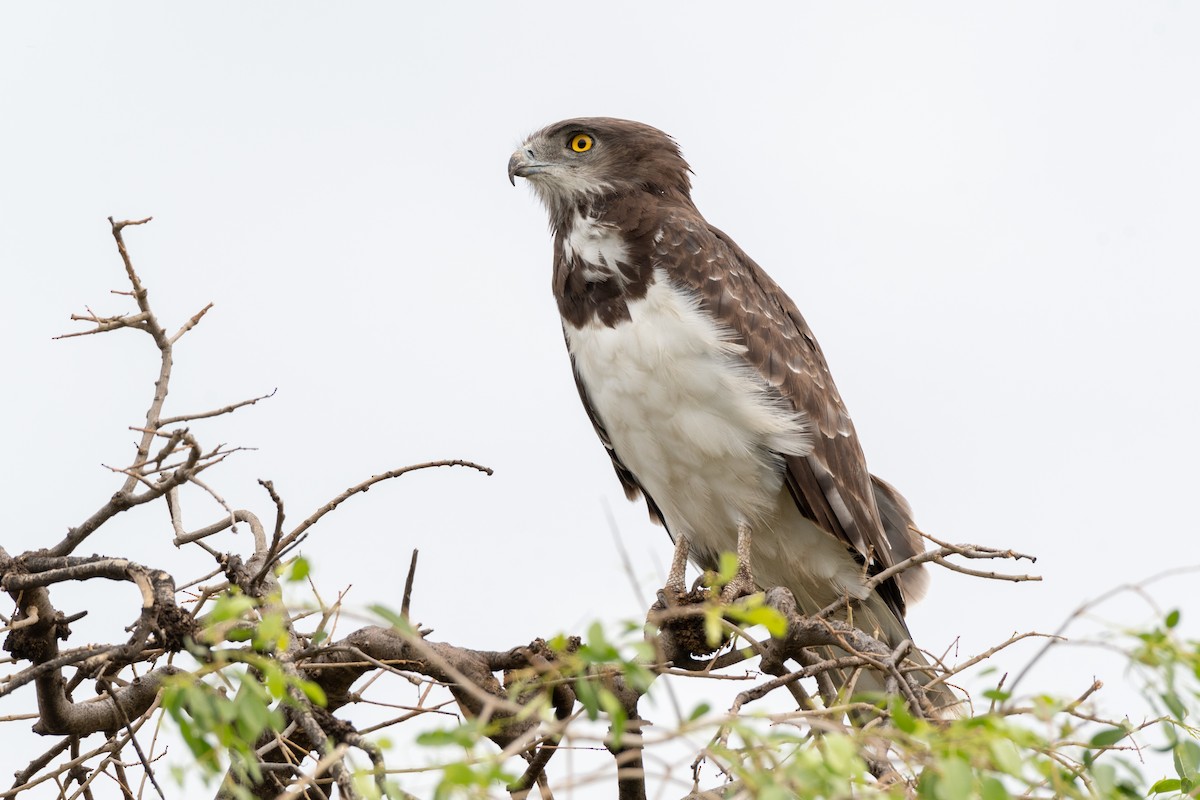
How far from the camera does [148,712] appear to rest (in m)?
4.16

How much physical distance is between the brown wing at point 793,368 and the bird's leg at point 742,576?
0.29 metres

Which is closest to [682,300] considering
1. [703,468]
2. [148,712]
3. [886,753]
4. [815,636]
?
[703,468]

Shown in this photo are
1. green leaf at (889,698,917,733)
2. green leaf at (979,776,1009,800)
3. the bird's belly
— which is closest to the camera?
green leaf at (979,776,1009,800)

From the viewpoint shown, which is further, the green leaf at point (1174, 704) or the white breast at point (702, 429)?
the white breast at point (702, 429)

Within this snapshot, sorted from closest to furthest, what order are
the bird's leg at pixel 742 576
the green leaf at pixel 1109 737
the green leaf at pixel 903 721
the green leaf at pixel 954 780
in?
the green leaf at pixel 954 780 → the green leaf at pixel 903 721 → the green leaf at pixel 1109 737 → the bird's leg at pixel 742 576

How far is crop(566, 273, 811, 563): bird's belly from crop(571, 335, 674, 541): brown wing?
0.10 metres

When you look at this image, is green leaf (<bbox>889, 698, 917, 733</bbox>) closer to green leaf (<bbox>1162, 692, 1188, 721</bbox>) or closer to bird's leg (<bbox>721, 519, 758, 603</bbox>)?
green leaf (<bbox>1162, 692, 1188, 721</bbox>)

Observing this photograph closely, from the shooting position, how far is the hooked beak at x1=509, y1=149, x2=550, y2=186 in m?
6.91

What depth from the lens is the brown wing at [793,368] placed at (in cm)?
618

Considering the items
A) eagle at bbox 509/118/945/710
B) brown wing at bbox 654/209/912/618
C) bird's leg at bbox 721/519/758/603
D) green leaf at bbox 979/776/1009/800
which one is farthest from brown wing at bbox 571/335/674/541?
green leaf at bbox 979/776/1009/800

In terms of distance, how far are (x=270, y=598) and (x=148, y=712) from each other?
180 centimetres

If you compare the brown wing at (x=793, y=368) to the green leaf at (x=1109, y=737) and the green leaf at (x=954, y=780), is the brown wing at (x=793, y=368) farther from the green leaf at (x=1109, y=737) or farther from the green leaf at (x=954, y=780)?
the green leaf at (x=954, y=780)

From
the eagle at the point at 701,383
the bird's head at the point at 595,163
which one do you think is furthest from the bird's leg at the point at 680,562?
the bird's head at the point at 595,163

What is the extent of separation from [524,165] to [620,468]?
1634 mm
